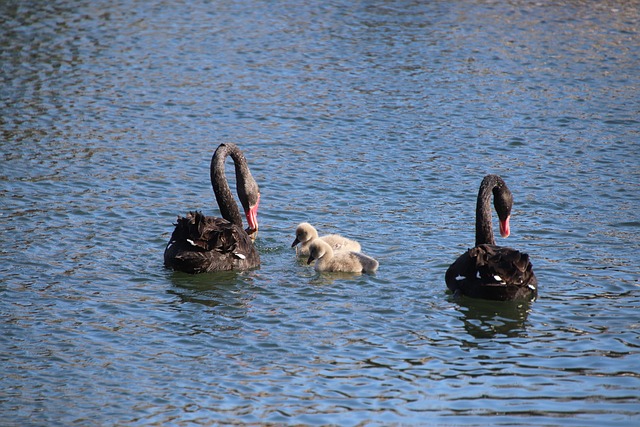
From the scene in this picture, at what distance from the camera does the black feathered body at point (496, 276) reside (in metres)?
8.93

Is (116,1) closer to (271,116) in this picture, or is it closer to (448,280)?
(271,116)

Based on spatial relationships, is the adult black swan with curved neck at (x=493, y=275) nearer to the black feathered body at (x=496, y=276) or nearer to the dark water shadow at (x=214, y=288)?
the black feathered body at (x=496, y=276)

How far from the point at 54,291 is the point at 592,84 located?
11983 mm

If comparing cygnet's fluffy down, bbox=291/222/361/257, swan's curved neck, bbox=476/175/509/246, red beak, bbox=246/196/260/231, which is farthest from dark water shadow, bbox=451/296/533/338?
red beak, bbox=246/196/260/231

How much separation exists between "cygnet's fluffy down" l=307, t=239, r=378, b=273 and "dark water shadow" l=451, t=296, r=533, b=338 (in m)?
1.14

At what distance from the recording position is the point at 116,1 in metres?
24.6

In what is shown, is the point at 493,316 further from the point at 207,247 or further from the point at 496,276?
the point at 207,247

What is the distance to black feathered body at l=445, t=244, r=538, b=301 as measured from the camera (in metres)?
8.93

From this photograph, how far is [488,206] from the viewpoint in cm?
1026

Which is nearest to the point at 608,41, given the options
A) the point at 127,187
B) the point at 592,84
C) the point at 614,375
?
the point at 592,84

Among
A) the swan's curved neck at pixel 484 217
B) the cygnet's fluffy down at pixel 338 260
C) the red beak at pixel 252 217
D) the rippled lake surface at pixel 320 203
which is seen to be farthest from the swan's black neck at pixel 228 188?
the swan's curved neck at pixel 484 217

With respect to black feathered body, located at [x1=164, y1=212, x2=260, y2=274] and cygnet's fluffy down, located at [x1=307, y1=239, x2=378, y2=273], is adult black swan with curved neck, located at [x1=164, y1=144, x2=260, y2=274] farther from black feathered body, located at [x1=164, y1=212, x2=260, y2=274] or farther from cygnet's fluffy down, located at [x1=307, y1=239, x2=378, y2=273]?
cygnet's fluffy down, located at [x1=307, y1=239, x2=378, y2=273]

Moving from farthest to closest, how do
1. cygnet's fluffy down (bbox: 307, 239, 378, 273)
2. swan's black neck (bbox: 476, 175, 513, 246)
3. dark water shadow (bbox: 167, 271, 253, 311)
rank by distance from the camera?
swan's black neck (bbox: 476, 175, 513, 246), cygnet's fluffy down (bbox: 307, 239, 378, 273), dark water shadow (bbox: 167, 271, 253, 311)

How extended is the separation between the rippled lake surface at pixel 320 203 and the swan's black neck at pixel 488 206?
0.62 m
